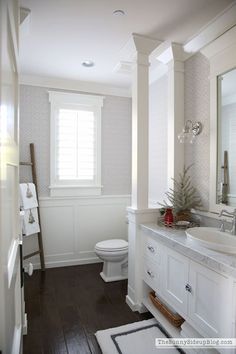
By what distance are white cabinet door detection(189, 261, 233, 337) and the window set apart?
2.19m

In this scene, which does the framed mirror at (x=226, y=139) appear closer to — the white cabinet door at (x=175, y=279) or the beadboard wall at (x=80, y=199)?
the white cabinet door at (x=175, y=279)

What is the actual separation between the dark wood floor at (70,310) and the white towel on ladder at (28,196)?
3.00 feet

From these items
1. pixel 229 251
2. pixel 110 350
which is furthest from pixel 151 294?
pixel 229 251

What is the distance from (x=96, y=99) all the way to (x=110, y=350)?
9.81ft

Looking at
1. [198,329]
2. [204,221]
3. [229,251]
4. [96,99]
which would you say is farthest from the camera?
[96,99]

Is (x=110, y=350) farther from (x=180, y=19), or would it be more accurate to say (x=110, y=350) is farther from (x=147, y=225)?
(x=180, y=19)

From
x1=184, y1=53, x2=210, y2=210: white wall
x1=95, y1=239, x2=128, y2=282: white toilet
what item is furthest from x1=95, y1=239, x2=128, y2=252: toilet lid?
x1=184, y1=53, x2=210, y2=210: white wall

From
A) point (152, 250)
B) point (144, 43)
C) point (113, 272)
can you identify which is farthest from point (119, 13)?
point (113, 272)

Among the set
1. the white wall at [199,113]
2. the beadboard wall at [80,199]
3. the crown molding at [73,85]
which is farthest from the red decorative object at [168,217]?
the crown molding at [73,85]

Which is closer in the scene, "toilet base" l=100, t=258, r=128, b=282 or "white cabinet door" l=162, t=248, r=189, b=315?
"white cabinet door" l=162, t=248, r=189, b=315

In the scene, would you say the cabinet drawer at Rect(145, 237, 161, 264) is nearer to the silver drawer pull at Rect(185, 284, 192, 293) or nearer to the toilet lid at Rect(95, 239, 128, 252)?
the silver drawer pull at Rect(185, 284, 192, 293)

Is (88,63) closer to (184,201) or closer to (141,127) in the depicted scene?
(141,127)

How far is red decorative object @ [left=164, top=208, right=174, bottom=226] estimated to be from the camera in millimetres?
2201

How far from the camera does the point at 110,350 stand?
176cm
